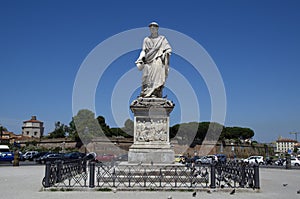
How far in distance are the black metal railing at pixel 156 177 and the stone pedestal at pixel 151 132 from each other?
656mm

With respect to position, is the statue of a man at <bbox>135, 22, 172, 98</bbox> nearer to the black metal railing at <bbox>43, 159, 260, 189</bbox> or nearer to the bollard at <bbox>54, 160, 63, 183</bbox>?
the black metal railing at <bbox>43, 159, 260, 189</bbox>

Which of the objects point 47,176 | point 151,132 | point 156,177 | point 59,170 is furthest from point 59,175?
point 151,132

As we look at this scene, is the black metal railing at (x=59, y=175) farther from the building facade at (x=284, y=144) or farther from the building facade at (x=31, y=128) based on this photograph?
the building facade at (x=284, y=144)

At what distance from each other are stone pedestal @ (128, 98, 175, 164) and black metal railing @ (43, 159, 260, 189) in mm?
656

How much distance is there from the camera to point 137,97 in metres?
15.5

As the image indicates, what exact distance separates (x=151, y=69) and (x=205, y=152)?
59440 millimetres

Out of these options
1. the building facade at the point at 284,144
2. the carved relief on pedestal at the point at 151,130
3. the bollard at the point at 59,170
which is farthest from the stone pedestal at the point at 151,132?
the building facade at the point at 284,144

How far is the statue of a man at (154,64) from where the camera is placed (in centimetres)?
1555

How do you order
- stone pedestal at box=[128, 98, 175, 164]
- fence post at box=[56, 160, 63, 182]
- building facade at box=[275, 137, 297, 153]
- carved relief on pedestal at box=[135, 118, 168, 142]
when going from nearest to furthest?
fence post at box=[56, 160, 63, 182] < stone pedestal at box=[128, 98, 175, 164] < carved relief on pedestal at box=[135, 118, 168, 142] < building facade at box=[275, 137, 297, 153]

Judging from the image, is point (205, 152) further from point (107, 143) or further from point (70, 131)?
point (70, 131)

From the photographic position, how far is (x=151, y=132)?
14.7m

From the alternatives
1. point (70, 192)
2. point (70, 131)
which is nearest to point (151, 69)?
point (70, 192)

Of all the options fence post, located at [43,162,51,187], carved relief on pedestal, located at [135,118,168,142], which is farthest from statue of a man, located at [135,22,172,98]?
fence post, located at [43,162,51,187]

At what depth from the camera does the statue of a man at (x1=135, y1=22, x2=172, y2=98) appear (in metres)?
15.6
